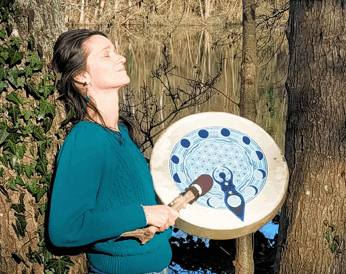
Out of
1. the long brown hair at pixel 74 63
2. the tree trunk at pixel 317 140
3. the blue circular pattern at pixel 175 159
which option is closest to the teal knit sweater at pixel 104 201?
the long brown hair at pixel 74 63

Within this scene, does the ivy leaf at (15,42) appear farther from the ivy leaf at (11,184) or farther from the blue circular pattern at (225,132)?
the blue circular pattern at (225,132)

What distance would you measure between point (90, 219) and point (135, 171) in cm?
27

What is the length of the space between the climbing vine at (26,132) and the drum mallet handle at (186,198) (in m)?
0.63

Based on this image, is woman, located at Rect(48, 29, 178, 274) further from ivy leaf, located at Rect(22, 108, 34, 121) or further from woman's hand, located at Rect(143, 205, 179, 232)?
ivy leaf, located at Rect(22, 108, 34, 121)

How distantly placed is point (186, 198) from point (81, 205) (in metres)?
0.50

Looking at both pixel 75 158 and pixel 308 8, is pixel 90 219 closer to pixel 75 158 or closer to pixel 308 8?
pixel 75 158

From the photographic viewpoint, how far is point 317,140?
2.88 metres

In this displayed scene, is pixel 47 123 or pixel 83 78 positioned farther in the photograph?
pixel 47 123

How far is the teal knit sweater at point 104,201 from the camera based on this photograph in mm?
1395

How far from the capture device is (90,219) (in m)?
1.40

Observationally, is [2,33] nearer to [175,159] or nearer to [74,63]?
[74,63]

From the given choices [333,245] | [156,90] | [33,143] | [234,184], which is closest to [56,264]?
[33,143]

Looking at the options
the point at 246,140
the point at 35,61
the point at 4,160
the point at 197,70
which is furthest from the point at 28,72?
the point at 197,70

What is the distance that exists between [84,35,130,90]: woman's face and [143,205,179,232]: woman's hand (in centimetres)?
47
